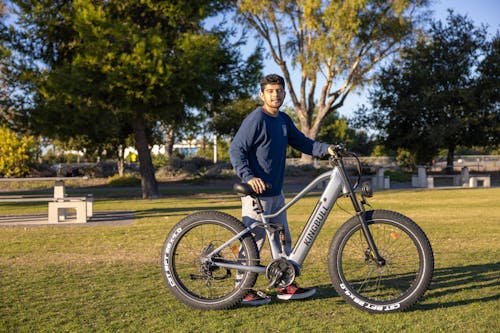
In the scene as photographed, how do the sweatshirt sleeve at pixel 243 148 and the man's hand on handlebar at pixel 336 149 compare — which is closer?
the man's hand on handlebar at pixel 336 149

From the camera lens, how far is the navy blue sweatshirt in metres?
5.13

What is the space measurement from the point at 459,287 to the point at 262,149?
2.29 metres

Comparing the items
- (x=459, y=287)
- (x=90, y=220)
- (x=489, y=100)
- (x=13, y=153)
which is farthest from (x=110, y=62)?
(x=489, y=100)

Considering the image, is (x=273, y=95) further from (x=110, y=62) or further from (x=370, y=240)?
(x=110, y=62)

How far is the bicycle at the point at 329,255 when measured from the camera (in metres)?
4.85

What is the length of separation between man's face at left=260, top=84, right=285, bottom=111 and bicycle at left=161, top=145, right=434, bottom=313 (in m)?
0.65

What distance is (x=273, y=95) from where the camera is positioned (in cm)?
518

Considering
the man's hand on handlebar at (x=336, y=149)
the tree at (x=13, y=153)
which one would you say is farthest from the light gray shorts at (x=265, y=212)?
the tree at (x=13, y=153)

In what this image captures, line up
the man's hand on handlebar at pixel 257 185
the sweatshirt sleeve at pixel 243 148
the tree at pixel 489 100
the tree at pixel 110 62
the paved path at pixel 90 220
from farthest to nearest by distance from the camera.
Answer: the tree at pixel 489 100, the tree at pixel 110 62, the paved path at pixel 90 220, the sweatshirt sleeve at pixel 243 148, the man's hand on handlebar at pixel 257 185

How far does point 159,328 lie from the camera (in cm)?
445

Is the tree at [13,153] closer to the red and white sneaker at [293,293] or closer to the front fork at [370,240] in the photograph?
the red and white sneaker at [293,293]

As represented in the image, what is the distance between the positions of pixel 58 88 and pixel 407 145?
26.1 metres

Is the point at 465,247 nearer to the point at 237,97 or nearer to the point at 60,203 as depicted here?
the point at 60,203

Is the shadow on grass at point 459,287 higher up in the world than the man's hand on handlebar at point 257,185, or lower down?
lower down
